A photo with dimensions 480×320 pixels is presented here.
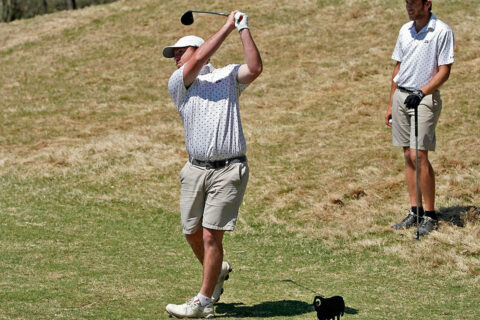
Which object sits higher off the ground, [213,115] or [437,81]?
[213,115]

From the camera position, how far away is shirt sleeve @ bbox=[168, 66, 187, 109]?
5859 millimetres

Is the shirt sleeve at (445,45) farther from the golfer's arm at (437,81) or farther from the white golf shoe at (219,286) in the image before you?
the white golf shoe at (219,286)

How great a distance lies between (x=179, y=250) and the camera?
8.70 m

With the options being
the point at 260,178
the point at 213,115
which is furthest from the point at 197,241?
the point at 260,178

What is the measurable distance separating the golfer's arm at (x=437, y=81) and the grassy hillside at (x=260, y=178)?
1.51 metres

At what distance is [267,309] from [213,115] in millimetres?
1627

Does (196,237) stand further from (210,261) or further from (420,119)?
(420,119)

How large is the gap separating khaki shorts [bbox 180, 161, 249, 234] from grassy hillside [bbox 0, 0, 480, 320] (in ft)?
2.62

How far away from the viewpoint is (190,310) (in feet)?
19.0

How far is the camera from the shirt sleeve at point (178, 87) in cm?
586

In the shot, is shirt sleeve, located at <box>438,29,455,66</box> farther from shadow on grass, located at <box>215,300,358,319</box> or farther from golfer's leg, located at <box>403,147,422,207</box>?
shadow on grass, located at <box>215,300,358,319</box>

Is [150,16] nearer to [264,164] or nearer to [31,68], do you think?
[31,68]

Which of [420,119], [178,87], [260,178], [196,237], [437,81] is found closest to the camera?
[178,87]

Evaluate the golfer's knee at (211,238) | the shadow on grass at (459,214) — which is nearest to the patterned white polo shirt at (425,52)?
the shadow on grass at (459,214)
